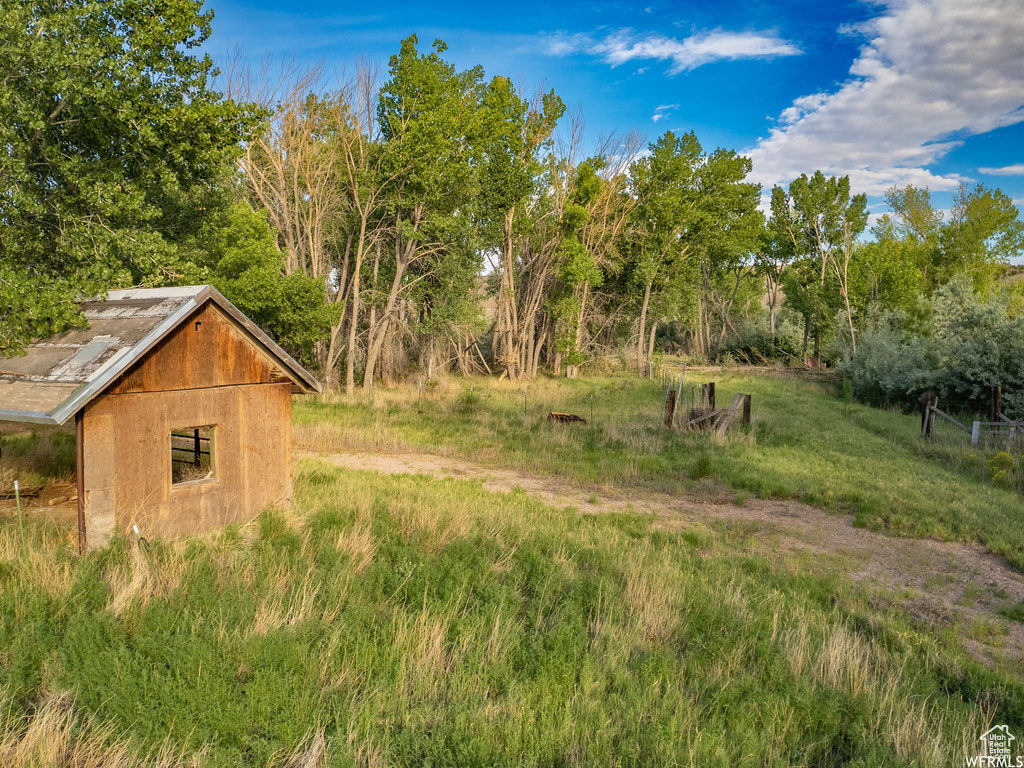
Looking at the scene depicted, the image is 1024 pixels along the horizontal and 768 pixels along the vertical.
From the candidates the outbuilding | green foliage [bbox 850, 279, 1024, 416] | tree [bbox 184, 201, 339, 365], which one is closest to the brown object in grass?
tree [bbox 184, 201, 339, 365]

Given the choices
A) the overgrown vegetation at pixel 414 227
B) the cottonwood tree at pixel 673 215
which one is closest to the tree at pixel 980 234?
the overgrown vegetation at pixel 414 227

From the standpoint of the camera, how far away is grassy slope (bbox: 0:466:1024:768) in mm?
4109

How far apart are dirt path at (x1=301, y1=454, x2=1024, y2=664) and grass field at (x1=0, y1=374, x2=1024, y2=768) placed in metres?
0.39

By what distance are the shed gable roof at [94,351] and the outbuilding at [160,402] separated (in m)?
0.02

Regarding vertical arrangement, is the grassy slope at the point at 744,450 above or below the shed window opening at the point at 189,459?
below

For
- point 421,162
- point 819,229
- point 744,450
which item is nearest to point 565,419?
point 744,450

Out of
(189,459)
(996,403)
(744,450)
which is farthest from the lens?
(996,403)

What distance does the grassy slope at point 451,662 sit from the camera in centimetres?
411

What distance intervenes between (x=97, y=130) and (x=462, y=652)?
14.0 metres

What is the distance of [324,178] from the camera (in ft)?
89.1

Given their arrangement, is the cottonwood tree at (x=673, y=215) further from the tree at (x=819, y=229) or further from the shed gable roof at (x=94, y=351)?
the shed gable roof at (x=94, y=351)

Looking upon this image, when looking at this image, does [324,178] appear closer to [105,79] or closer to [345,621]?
[105,79]

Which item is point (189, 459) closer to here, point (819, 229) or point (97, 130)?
point (97, 130)

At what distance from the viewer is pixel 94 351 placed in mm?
7477
